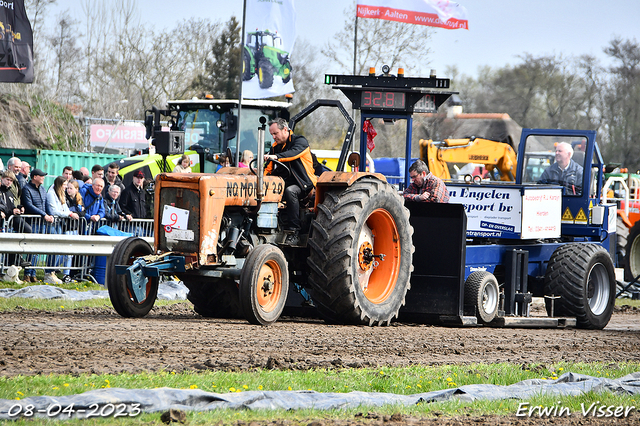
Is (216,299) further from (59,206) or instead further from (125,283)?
(59,206)

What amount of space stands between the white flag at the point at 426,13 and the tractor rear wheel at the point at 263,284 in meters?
11.7

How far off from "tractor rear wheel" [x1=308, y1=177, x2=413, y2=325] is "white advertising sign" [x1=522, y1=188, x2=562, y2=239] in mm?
2084

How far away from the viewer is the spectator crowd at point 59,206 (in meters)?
12.7

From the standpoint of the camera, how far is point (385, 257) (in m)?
9.31

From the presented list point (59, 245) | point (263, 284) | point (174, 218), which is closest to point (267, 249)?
point (263, 284)

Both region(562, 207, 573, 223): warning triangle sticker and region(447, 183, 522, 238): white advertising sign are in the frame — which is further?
region(562, 207, 573, 223): warning triangle sticker

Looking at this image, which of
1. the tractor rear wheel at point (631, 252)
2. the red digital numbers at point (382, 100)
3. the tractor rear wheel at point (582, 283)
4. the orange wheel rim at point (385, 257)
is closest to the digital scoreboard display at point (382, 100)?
the red digital numbers at point (382, 100)

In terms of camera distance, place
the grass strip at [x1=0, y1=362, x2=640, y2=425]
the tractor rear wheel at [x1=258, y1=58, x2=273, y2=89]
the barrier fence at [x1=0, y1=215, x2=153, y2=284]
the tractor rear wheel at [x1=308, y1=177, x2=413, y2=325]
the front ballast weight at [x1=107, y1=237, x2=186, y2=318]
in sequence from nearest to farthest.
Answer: the grass strip at [x1=0, y1=362, x2=640, y2=425]
the front ballast weight at [x1=107, y1=237, x2=186, y2=318]
the tractor rear wheel at [x1=308, y1=177, x2=413, y2=325]
the barrier fence at [x1=0, y1=215, x2=153, y2=284]
the tractor rear wheel at [x1=258, y1=58, x2=273, y2=89]

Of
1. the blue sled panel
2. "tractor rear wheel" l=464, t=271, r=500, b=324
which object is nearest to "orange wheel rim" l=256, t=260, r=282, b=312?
the blue sled panel

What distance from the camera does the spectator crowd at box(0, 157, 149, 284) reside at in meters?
12.7

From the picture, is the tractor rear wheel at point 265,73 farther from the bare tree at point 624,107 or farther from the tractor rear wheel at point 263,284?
the bare tree at point 624,107

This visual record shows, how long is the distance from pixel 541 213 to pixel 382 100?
272 centimetres

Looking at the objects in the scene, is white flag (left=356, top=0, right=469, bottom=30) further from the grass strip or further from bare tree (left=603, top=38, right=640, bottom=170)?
bare tree (left=603, top=38, right=640, bottom=170)

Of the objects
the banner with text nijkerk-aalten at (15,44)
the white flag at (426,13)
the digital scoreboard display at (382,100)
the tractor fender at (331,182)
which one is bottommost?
the tractor fender at (331,182)
